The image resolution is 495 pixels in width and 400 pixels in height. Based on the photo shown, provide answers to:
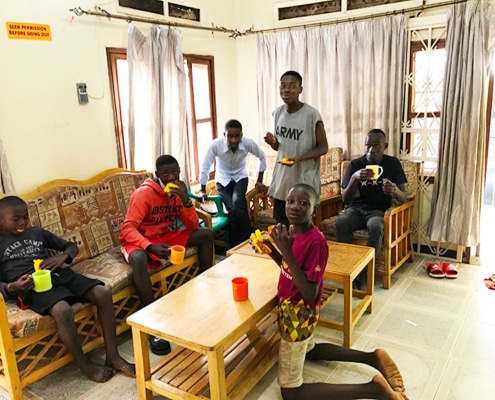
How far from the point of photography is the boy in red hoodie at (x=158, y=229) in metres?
2.64

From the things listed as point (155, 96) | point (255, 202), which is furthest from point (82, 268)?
point (255, 202)

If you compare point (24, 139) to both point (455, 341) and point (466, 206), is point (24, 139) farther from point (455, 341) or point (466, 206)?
point (466, 206)

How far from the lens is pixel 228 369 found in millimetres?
2201

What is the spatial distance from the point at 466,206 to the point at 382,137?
3.04 ft

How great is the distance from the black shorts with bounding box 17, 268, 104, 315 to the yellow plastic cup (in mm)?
49

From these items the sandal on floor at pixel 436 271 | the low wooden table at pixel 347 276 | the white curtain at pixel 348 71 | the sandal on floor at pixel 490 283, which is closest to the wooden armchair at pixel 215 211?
the low wooden table at pixel 347 276

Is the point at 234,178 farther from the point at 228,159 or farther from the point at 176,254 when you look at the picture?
the point at 176,254

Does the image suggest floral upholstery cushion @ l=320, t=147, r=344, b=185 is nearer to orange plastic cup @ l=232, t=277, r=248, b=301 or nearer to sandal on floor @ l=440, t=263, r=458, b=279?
sandal on floor @ l=440, t=263, r=458, b=279

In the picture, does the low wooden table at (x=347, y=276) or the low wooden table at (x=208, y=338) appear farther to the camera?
the low wooden table at (x=347, y=276)

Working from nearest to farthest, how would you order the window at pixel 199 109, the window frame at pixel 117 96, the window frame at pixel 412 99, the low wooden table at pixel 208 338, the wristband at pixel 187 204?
the low wooden table at pixel 208 338
the wristband at pixel 187 204
the window frame at pixel 117 96
the window frame at pixel 412 99
the window at pixel 199 109

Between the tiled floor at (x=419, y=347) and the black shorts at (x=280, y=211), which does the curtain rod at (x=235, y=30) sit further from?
the tiled floor at (x=419, y=347)

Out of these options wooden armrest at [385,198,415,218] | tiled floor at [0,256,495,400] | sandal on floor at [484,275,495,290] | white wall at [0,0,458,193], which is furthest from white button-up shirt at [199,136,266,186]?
sandal on floor at [484,275,495,290]

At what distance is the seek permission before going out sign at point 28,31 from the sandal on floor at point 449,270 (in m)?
3.33

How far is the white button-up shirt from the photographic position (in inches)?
148
